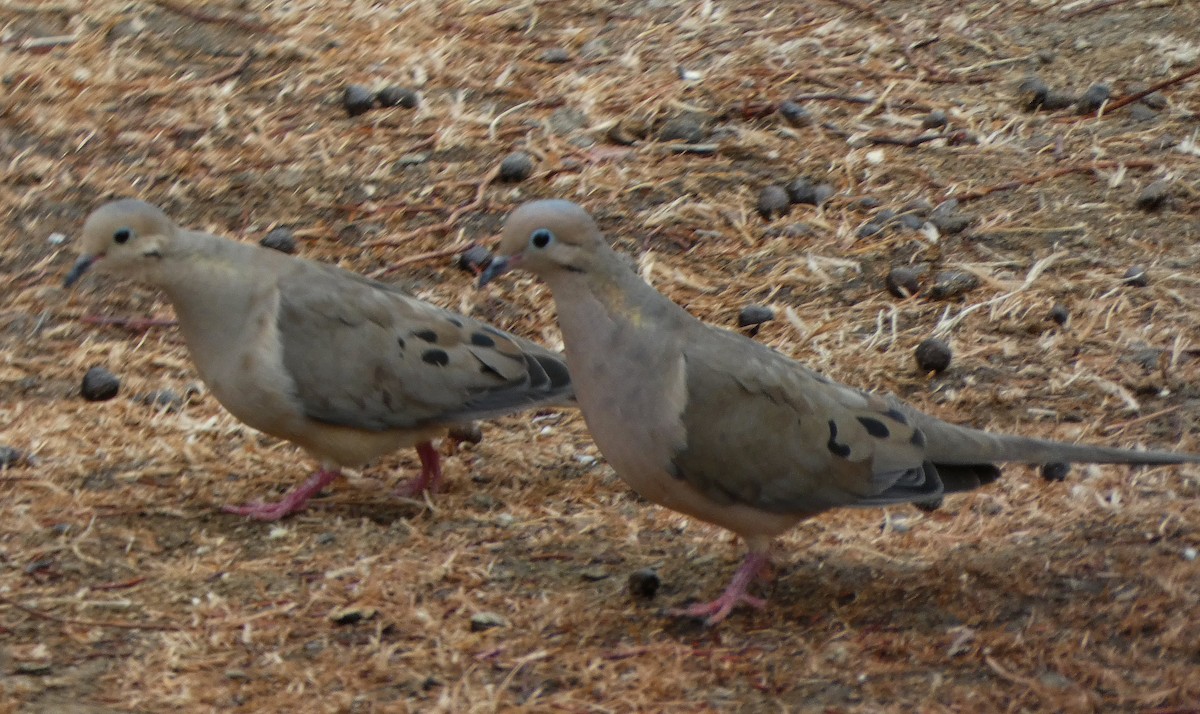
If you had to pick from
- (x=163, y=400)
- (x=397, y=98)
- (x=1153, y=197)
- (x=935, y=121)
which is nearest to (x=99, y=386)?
(x=163, y=400)

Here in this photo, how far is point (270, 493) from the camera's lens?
5.02m

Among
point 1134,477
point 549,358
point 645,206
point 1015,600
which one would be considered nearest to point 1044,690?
point 1015,600

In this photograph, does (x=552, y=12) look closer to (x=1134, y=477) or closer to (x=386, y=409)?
(x=386, y=409)

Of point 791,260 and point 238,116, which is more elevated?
point 238,116

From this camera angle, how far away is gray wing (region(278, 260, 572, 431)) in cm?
471

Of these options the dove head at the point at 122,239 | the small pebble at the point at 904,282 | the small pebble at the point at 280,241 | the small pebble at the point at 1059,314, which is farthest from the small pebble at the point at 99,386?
the small pebble at the point at 1059,314

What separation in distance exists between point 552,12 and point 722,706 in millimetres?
4883

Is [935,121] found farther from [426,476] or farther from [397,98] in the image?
[426,476]

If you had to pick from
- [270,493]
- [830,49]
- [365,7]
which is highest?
[365,7]

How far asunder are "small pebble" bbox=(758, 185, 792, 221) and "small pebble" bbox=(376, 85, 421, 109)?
1628mm

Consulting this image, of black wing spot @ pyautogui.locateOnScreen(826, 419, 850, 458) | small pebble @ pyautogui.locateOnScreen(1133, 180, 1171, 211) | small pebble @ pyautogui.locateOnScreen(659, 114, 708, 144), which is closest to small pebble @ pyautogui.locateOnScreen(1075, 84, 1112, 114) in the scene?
small pebble @ pyautogui.locateOnScreen(1133, 180, 1171, 211)

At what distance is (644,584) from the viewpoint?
163 inches

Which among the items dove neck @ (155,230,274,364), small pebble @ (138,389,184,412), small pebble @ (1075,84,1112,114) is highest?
dove neck @ (155,230,274,364)

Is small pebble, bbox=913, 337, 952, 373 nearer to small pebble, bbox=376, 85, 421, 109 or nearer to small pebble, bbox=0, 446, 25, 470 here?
small pebble, bbox=376, 85, 421, 109
